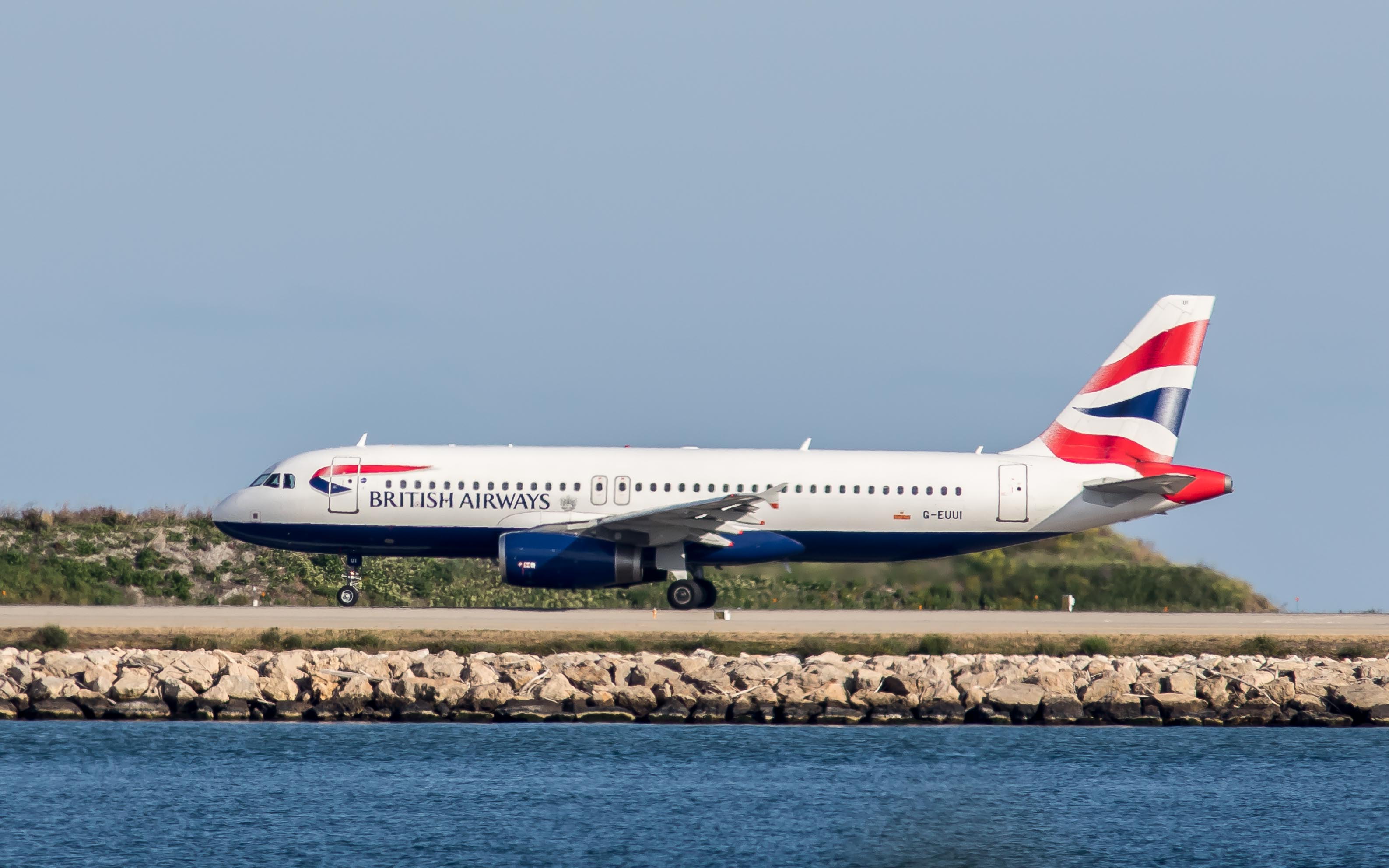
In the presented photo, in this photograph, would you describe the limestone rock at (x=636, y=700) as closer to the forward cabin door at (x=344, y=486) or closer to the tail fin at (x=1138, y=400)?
the forward cabin door at (x=344, y=486)

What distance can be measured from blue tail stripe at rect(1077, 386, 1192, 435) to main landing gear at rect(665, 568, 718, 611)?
10021mm

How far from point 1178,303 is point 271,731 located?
24.6m

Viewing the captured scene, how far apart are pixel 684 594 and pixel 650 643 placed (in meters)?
6.97

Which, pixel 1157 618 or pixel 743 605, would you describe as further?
pixel 743 605

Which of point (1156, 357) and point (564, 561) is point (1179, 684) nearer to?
point (1156, 357)

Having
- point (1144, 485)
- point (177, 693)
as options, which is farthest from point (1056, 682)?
point (177, 693)

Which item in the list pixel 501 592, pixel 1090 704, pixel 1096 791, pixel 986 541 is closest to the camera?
pixel 1096 791

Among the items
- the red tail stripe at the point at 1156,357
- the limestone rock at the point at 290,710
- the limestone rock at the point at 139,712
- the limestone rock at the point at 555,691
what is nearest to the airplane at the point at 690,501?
the red tail stripe at the point at 1156,357

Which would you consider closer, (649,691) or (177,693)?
(177,693)

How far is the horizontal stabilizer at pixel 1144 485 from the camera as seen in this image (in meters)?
40.1

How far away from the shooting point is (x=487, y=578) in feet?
161

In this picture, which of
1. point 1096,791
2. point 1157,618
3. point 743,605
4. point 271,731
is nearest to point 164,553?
point 743,605

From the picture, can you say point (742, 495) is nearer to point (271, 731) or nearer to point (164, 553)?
point (271, 731)

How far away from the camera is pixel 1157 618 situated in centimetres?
4028
